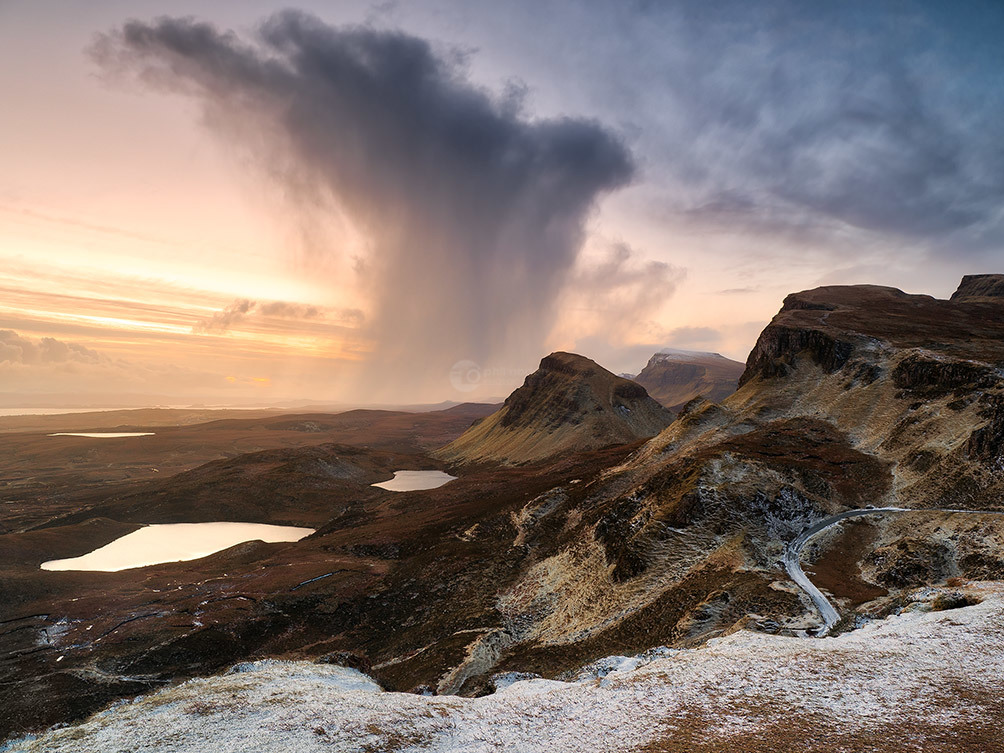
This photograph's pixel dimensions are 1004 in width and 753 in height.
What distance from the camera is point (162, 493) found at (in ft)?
468

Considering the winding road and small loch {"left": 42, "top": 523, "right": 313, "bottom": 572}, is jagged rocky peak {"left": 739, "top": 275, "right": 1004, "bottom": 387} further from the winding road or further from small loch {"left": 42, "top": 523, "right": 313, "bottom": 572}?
small loch {"left": 42, "top": 523, "right": 313, "bottom": 572}

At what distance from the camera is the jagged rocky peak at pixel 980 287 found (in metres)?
160

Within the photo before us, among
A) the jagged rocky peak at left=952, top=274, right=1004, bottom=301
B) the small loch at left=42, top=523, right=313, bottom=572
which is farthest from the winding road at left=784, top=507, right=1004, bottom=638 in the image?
the jagged rocky peak at left=952, top=274, right=1004, bottom=301

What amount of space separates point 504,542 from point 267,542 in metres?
63.9

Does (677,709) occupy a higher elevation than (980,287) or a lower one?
lower

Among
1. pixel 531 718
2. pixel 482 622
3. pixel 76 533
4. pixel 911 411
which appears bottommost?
pixel 76 533

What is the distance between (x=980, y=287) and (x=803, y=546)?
655 feet

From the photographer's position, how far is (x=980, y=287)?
559 ft

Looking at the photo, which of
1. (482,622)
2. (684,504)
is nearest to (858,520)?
(684,504)

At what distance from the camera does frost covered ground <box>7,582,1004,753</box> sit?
1919 cm

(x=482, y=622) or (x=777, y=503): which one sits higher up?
(x=777, y=503)

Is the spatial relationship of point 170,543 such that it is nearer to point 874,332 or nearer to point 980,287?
point 874,332

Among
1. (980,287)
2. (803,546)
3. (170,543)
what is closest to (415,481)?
(170,543)

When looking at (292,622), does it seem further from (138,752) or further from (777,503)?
(777,503)
